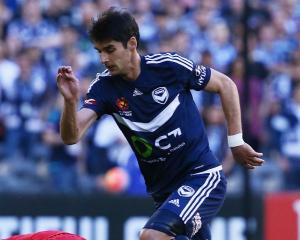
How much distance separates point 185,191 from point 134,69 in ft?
2.88

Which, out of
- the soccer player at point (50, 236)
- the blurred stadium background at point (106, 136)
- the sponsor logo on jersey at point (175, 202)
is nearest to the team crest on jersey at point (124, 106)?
the sponsor logo on jersey at point (175, 202)

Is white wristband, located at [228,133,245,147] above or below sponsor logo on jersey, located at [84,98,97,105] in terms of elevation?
below

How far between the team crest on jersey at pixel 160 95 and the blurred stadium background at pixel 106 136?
4.14 m

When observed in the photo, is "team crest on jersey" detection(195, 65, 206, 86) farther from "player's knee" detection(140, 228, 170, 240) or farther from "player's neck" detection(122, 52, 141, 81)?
"player's knee" detection(140, 228, 170, 240)

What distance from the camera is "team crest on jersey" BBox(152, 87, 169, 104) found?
6.97 metres


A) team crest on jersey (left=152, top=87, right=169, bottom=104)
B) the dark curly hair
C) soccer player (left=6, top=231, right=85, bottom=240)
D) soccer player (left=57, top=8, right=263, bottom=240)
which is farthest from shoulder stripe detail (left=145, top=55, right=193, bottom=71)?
soccer player (left=6, top=231, right=85, bottom=240)

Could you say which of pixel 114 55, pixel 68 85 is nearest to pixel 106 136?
pixel 114 55

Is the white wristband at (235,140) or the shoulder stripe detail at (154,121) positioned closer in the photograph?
the shoulder stripe detail at (154,121)

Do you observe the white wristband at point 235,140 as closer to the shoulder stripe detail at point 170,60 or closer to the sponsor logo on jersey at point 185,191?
the sponsor logo on jersey at point 185,191

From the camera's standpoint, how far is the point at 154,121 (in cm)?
693

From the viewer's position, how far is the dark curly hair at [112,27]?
22.0 feet

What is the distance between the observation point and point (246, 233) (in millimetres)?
11430

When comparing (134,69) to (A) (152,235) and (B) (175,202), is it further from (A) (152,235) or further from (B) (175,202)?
(A) (152,235)

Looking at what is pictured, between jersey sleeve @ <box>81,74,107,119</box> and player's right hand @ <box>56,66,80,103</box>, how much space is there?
0.59 meters
